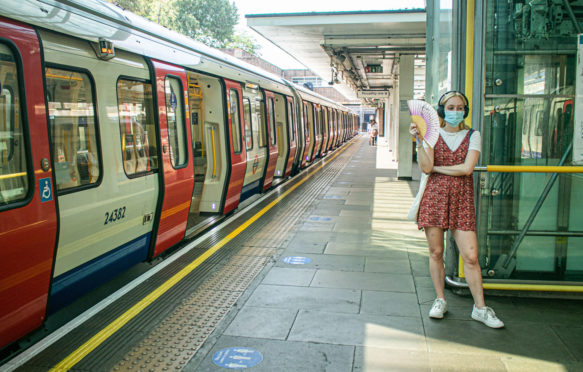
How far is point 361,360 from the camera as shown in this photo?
3.40m

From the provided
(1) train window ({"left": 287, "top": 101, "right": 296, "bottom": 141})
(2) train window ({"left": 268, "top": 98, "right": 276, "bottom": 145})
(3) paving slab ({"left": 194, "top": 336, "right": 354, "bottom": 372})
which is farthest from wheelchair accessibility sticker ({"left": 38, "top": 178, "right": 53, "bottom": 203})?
(1) train window ({"left": 287, "top": 101, "right": 296, "bottom": 141})

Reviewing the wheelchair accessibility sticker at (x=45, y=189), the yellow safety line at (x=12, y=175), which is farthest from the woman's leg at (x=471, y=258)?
the yellow safety line at (x=12, y=175)

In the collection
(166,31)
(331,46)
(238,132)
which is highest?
(331,46)

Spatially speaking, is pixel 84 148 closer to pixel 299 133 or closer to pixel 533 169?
pixel 533 169

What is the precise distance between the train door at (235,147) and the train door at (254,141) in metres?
0.27

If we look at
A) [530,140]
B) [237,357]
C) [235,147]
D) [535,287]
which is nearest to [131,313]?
[237,357]

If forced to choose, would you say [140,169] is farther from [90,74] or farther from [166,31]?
[166,31]

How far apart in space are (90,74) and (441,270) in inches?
137

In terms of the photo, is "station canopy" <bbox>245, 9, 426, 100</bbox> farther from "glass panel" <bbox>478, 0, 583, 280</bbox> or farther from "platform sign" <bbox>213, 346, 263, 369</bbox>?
"platform sign" <bbox>213, 346, 263, 369</bbox>

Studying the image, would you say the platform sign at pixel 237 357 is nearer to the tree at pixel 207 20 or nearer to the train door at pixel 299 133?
the train door at pixel 299 133

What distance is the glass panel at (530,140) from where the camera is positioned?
439 centimetres

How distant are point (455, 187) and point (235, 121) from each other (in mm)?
5156

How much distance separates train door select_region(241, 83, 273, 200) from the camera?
30.1ft

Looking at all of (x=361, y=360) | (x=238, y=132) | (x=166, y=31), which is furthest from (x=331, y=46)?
(x=361, y=360)
